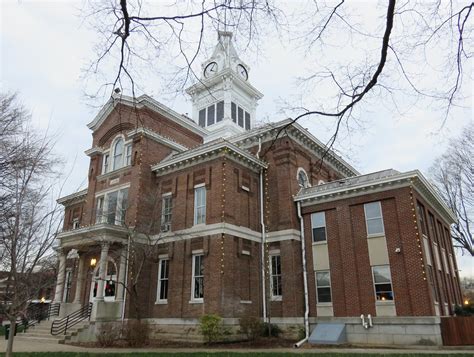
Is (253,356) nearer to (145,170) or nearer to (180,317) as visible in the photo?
(180,317)

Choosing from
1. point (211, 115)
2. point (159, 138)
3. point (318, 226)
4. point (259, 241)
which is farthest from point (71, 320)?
point (211, 115)

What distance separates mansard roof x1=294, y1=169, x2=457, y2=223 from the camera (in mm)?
18822

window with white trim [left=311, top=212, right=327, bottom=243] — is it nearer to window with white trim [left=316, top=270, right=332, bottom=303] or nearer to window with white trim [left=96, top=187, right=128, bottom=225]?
window with white trim [left=316, top=270, right=332, bottom=303]

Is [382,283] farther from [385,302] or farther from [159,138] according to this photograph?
[159,138]

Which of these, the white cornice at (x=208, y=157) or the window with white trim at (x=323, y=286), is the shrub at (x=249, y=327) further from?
the white cornice at (x=208, y=157)

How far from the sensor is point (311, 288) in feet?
66.5

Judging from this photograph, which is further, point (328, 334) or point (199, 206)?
point (199, 206)

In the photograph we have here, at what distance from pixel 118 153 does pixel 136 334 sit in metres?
13.0

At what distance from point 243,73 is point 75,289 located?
83.6 ft

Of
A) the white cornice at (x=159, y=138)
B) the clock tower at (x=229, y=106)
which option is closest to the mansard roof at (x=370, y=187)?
the white cornice at (x=159, y=138)

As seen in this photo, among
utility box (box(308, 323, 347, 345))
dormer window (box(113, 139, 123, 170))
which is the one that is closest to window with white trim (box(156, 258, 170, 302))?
dormer window (box(113, 139, 123, 170))

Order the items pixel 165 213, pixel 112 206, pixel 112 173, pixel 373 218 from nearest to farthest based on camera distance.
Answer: pixel 373 218
pixel 165 213
pixel 112 206
pixel 112 173

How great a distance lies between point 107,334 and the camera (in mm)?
17500

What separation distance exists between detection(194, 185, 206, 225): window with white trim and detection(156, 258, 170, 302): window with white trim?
3.05 m
